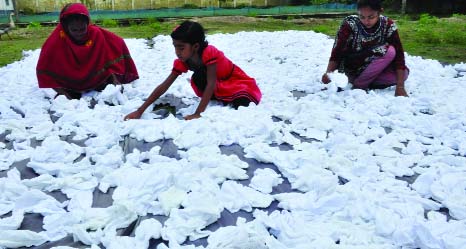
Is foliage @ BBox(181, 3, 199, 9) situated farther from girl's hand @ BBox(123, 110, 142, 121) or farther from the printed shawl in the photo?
girl's hand @ BBox(123, 110, 142, 121)

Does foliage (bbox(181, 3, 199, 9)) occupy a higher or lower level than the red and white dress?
higher

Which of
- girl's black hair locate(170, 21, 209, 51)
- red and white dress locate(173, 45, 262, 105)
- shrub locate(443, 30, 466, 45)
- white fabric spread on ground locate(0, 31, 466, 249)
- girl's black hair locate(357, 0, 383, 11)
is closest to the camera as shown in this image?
white fabric spread on ground locate(0, 31, 466, 249)

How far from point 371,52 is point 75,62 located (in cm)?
264

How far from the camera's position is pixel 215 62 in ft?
9.68

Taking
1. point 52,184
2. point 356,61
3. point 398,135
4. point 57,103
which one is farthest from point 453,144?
point 57,103

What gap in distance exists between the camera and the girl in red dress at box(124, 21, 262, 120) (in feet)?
9.24

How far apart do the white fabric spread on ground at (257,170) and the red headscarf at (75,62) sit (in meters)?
0.17

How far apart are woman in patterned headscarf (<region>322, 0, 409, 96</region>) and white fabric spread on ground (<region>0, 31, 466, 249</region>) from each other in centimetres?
14

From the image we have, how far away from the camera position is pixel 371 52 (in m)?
3.73

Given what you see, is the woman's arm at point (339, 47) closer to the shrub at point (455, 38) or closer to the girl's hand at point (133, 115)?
the girl's hand at point (133, 115)

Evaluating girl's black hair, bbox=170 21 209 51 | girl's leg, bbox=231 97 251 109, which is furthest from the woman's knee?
girl's black hair, bbox=170 21 209 51

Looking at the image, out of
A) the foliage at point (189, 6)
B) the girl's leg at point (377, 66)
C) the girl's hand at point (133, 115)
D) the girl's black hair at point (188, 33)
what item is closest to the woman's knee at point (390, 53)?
the girl's leg at point (377, 66)

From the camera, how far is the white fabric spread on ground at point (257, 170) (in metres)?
1.64

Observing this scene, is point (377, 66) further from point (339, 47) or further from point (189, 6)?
point (189, 6)
